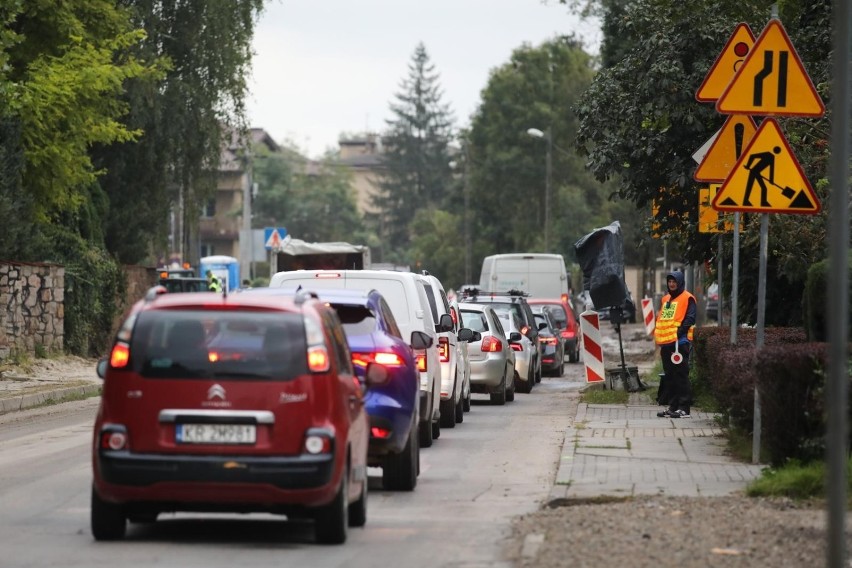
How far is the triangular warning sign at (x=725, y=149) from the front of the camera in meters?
14.0

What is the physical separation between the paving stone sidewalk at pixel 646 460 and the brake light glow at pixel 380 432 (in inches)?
52.4

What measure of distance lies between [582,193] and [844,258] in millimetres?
85909

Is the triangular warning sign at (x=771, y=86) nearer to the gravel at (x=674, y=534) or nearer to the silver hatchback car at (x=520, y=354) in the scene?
the gravel at (x=674, y=534)

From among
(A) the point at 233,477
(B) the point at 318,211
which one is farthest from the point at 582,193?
(A) the point at 233,477

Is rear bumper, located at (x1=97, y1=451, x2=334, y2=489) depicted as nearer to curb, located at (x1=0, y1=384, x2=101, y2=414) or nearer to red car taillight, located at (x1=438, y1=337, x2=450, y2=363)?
red car taillight, located at (x1=438, y1=337, x2=450, y2=363)

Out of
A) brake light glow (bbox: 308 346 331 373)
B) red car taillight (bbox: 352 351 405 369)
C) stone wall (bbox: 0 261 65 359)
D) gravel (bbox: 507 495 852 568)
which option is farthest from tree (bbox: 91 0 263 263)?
brake light glow (bbox: 308 346 331 373)

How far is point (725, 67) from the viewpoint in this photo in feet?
46.7

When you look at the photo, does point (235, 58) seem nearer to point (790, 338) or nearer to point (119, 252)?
point (119, 252)

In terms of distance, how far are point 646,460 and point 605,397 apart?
10.0m

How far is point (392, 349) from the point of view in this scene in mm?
13406

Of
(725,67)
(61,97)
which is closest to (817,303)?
(725,67)

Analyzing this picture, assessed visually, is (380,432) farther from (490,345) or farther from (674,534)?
(490,345)

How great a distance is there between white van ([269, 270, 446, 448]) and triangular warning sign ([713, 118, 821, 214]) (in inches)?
185

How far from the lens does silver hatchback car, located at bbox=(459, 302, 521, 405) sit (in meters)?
25.3
